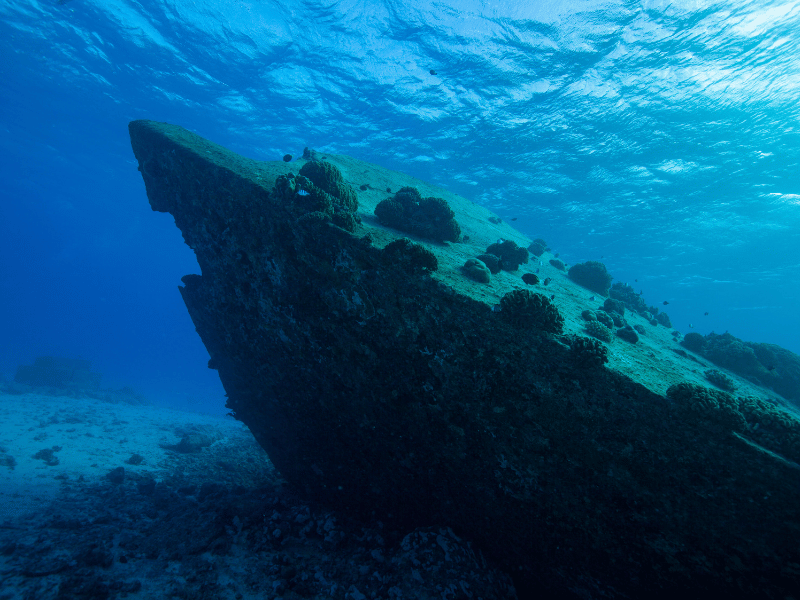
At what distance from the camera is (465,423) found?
6.61 meters

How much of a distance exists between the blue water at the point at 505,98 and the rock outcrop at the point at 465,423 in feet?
54.6

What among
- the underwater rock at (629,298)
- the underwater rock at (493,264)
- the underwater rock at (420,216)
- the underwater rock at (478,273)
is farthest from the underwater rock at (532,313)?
the underwater rock at (629,298)

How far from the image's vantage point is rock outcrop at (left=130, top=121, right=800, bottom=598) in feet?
15.6

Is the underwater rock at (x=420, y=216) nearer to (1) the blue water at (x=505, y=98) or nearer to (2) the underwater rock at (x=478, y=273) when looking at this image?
(2) the underwater rock at (x=478, y=273)

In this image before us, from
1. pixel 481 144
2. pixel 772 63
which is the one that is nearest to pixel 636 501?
pixel 772 63

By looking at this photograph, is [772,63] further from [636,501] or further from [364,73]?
[636,501]

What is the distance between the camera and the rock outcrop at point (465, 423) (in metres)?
4.77

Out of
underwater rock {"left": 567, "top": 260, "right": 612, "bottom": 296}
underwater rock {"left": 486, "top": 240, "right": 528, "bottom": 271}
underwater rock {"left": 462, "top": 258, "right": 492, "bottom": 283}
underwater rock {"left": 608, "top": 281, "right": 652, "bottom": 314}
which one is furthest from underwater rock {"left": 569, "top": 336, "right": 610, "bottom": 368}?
underwater rock {"left": 608, "top": 281, "right": 652, "bottom": 314}

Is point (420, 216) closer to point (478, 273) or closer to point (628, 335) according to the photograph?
point (478, 273)

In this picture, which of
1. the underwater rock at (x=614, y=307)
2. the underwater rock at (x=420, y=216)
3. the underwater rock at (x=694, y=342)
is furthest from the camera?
the underwater rock at (x=694, y=342)

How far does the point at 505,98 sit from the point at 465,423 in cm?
2319

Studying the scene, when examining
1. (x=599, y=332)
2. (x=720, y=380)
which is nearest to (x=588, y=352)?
(x=599, y=332)

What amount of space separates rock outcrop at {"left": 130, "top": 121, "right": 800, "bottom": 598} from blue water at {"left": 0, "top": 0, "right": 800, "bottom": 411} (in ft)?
54.6

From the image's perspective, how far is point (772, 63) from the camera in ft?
54.1
